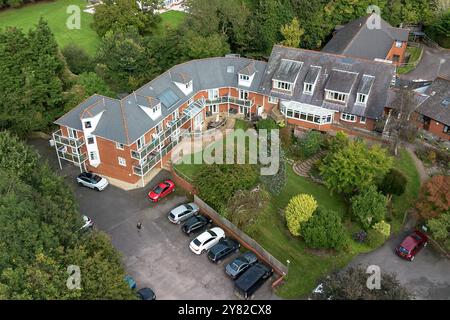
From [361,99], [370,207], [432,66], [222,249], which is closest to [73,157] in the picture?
[222,249]

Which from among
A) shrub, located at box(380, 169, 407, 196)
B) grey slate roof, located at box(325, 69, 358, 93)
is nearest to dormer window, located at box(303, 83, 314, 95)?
grey slate roof, located at box(325, 69, 358, 93)

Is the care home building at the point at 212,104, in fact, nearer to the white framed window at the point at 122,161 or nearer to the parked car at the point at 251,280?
the white framed window at the point at 122,161

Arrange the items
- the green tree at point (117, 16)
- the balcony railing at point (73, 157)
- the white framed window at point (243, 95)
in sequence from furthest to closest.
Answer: the green tree at point (117, 16) < the white framed window at point (243, 95) < the balcony railing at point (73, 157)

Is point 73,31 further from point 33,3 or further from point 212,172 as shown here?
point 212,172

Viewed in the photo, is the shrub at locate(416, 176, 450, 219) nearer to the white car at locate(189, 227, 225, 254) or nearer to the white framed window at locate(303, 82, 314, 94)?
the white framed window at locate(303, 82, 314, 94)

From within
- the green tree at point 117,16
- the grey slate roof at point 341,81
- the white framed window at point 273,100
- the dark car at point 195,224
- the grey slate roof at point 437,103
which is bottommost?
the dark car at point 195,224

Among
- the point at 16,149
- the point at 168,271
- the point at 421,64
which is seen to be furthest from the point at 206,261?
the point at 421,64

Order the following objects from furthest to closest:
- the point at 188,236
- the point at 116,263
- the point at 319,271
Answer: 1. the point at 188,236
2. the point at 319,271
3. the point at 116,263

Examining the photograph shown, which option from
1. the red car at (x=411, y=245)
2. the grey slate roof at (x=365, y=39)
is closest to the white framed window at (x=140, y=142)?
the red car at (x=411, y=245)
